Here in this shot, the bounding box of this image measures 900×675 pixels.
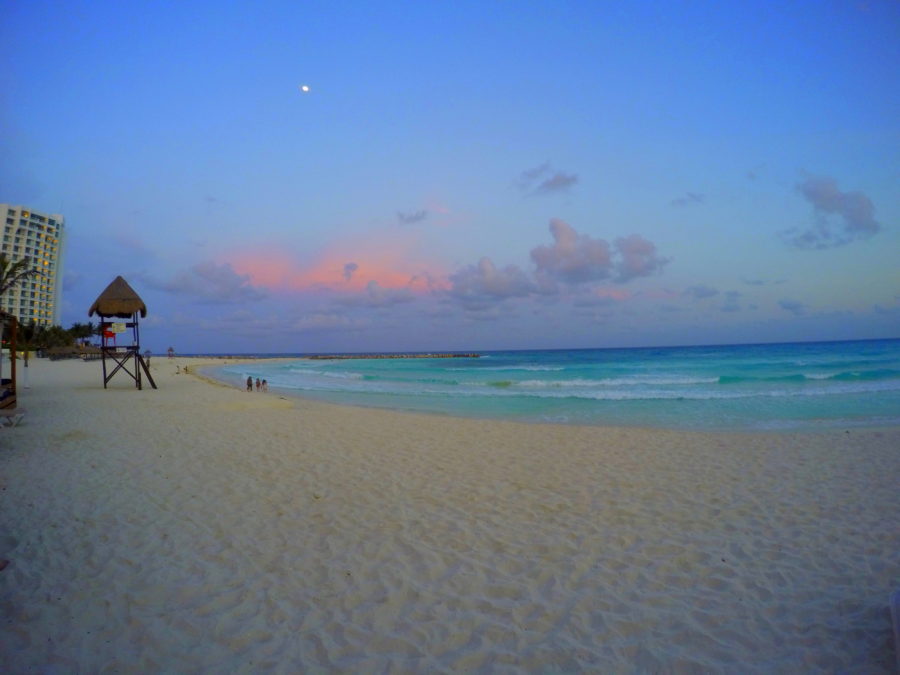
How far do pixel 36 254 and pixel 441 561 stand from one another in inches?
5237

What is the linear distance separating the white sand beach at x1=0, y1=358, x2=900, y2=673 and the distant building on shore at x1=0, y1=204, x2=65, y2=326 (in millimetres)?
112092

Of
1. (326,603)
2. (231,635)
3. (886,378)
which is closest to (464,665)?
(326,603)

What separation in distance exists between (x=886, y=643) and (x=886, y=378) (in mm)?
34563

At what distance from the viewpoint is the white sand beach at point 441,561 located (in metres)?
3.19

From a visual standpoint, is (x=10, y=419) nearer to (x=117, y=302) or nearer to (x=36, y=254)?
(x=117, y=302)

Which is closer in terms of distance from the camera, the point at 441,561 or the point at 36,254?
the point at 441,561

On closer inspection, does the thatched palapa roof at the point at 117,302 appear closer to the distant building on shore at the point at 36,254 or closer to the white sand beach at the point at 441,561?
the white sand beach at the point at 441,561

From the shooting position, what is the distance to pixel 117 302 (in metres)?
19.1

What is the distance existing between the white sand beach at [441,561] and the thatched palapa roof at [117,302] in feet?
40.0

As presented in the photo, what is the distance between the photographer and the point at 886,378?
28500 millimetres

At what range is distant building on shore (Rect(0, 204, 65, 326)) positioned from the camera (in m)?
93.7

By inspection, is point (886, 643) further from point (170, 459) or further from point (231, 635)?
point (170, 459)

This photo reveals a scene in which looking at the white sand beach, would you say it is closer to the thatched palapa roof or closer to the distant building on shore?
the thatched palapa roof

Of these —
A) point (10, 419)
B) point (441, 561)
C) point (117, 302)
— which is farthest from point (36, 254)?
point (441, 561)
